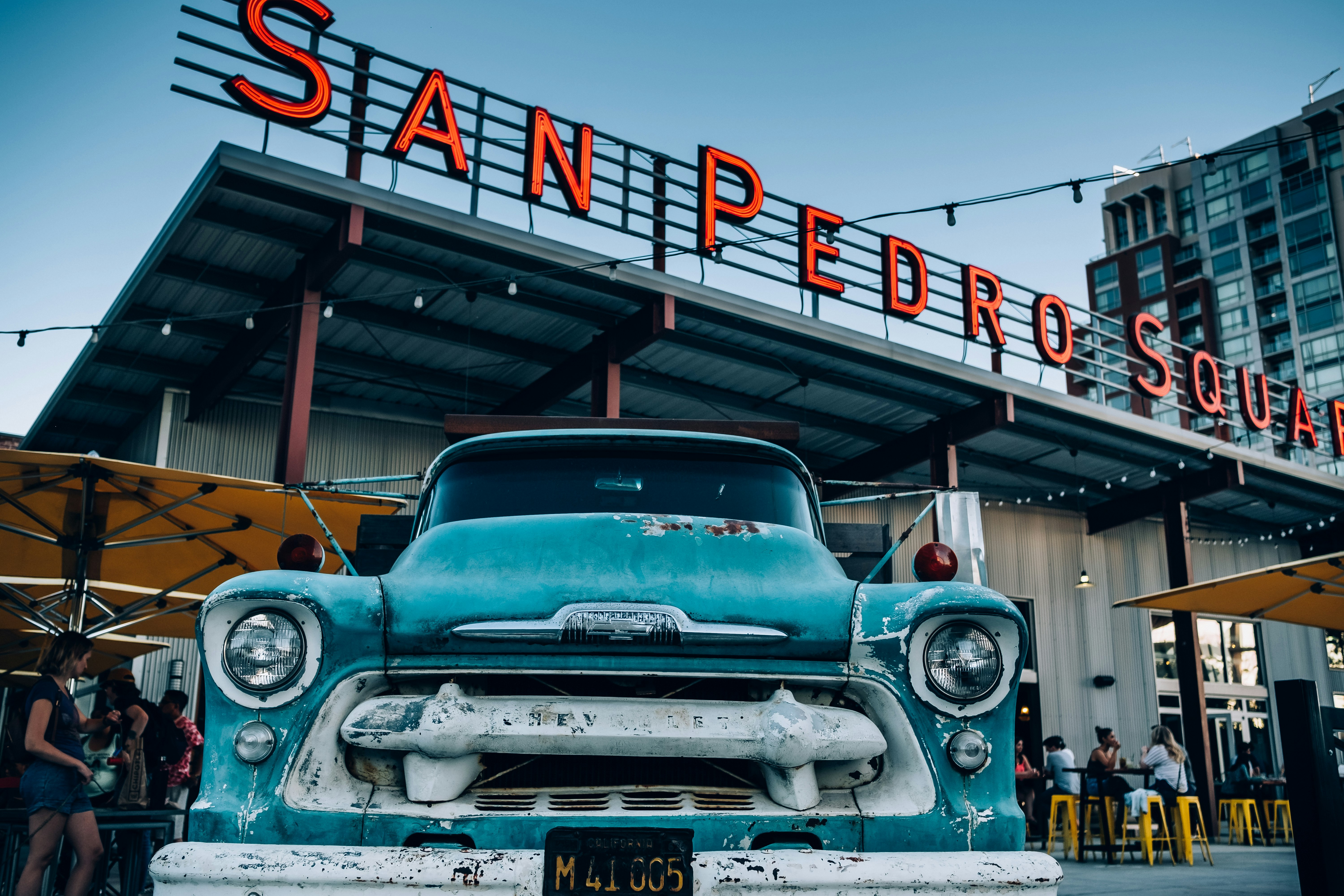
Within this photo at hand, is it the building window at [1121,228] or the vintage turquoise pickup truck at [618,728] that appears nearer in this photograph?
the vintage turquoise pickup truck at [618,728]

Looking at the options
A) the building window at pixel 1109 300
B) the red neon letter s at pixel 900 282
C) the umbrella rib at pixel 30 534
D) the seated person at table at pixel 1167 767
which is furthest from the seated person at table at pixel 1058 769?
the building window at pixel 1109 300

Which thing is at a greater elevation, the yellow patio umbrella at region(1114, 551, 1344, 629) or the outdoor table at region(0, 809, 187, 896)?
the yellow patio umbrella at region(1114, 551, 1344, 629)

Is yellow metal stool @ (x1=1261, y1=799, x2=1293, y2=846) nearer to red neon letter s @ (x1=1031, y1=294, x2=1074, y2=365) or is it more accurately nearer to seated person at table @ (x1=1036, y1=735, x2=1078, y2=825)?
seated person at table @ (x1=1036, y1=735, x2=1078, y2=825)

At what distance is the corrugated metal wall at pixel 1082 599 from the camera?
2006 cm

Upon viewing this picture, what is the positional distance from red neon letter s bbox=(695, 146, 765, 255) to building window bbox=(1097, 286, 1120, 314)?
69152mm

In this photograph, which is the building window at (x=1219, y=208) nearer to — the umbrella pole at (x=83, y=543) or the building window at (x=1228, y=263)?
the building window at (x=1228, y=263)

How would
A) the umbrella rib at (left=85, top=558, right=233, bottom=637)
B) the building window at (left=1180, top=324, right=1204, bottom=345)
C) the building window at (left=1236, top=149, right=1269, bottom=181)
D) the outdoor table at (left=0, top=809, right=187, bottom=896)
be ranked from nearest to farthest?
the outdoor table at (left=0, top=809, right=187, bottom=896) → the umbrella rib at (left=85, top=558, right=233, bottom=637) → the building window at (left=1236, top=149, right=1269, bottom=181) → the building window at (left=1180, top=324, right=1204, bottom=345)

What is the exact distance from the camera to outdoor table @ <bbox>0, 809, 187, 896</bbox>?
6.05 m

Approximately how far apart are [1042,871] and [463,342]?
12028 mm

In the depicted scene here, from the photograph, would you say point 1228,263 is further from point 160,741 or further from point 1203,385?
point 160,741

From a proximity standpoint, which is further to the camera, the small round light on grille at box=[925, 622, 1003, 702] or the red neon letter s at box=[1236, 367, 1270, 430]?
the red neon letter s at box=[1236, 367, 1270, 430]

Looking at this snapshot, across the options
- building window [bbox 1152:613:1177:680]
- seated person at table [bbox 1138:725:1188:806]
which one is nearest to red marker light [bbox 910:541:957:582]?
seated person at table [bbox 1138:725:1188:806]

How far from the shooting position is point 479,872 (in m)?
2.21

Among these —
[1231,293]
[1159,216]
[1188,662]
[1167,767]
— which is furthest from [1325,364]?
[1167,767]
